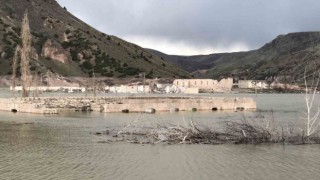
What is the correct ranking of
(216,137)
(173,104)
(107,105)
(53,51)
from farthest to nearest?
(53,51) → (173,104) → (107,105) → (216,137)

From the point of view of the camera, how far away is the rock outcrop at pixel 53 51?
177375 millimetres

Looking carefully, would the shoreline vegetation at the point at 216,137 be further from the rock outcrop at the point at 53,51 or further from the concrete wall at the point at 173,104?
the rock outcrop at the point at 53,51

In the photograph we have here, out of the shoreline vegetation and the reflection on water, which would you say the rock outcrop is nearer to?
the reflection on water

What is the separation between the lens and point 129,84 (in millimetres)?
177375

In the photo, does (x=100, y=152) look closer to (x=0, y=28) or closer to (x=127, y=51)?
(x=0, y=28)

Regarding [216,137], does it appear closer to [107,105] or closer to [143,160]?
[143,160]

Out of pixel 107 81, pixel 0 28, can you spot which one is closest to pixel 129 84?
pixel 107 81

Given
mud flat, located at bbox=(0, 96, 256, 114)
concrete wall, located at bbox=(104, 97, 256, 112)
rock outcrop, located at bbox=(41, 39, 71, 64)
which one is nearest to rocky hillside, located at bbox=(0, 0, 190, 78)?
rock outcrop, located at bbox=(41, 39, 71, 64)

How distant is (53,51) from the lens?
17812 cm

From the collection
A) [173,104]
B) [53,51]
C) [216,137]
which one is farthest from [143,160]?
[53,51]

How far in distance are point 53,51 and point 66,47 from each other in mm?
7007

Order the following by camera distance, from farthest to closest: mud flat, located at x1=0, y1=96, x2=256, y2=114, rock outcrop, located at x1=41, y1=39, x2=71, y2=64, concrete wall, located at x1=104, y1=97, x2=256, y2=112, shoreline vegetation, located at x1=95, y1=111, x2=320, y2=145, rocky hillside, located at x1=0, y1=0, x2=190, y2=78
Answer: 1. rock outcrop, located at x1=41, y1=39, x2=71, y2=64
2. rocky hillside, located at x1=0, y1=0, x2=190, y2=78
3. concrete wall, located at x1=104, y1=97, x2=256, y2=112
4. mud flat, located at x1=0, y1=96, x2=256, y2=114
5. shoreline vegetation, located at x1=95, y1=111, x2=320, y2=145

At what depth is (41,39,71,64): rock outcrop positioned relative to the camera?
177375mm

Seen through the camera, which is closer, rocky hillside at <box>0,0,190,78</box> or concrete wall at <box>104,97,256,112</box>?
concrete wall at <box>104,97,256,112</box>
